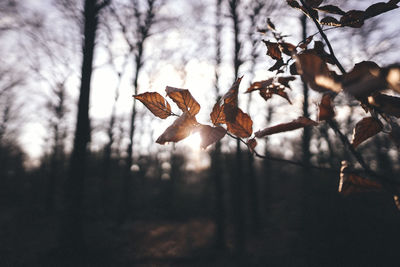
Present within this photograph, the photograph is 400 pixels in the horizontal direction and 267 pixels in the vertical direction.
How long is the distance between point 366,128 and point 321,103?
214 mm

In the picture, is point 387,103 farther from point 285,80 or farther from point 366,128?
point 285,80

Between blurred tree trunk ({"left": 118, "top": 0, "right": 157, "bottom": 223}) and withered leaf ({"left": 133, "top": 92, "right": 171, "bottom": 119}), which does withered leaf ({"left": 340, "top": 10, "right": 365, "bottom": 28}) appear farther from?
blurred tree trunk ({"left": 118, "top": 0, "right": 157, "bottom": 223})

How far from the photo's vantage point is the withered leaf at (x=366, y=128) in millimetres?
590

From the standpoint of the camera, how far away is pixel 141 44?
417 inches

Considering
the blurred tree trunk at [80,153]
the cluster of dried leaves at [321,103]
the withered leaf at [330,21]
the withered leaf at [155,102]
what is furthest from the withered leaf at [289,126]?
the blurred tree trunk at [80,153]

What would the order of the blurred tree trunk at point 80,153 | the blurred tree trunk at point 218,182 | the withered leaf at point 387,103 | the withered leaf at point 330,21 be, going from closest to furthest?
the withered leaf at point 387,103 → the withered leaf at point 330,21 → the blurred tree trunk at point 80,153 → the blurred tree trunk at point 218,182

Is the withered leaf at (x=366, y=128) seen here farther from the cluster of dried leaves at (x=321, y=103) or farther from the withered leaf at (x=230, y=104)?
the withered leaf at (x=230, y=104)

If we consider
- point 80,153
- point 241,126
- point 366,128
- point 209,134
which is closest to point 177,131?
point 209,134

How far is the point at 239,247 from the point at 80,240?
199 inches

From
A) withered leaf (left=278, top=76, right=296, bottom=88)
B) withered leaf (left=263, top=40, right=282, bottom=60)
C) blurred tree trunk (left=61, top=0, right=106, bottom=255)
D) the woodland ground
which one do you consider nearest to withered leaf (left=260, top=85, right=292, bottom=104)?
withered leaf (left=278, top=76, right=296, bottom=88)

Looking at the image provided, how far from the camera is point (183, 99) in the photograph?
579mm

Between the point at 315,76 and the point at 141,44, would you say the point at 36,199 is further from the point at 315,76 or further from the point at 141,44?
the point at 315,76

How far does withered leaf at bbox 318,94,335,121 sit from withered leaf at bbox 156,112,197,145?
30 cm

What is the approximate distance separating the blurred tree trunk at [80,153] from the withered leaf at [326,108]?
701 cm
